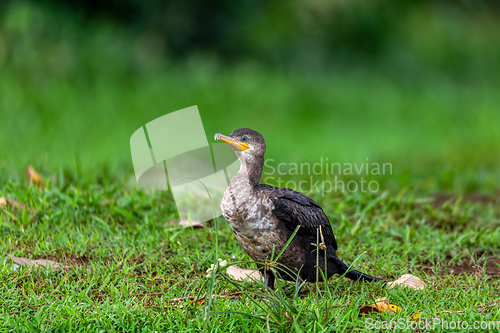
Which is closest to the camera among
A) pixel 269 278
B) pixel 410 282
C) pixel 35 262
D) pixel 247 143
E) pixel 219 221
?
pixel 247 143

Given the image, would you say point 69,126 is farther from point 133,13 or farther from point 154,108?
point 133,13

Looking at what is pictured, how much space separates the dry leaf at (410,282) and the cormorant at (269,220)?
374 millimetres

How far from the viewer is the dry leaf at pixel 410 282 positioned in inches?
136

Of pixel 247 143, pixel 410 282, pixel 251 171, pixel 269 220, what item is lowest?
pixel 410 282

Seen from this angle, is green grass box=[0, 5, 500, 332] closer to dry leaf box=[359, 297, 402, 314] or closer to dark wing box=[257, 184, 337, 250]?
dry leaf box=[359, 297, 402, 314]

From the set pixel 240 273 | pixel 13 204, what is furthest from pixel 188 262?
pixel 13 204

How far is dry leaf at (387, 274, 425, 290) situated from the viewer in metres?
3.45

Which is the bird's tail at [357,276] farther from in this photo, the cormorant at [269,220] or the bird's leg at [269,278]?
the bird's leg at [269,278]

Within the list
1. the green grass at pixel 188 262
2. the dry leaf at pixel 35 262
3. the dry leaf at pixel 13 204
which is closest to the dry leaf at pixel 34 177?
the green grass at pixel 188 262

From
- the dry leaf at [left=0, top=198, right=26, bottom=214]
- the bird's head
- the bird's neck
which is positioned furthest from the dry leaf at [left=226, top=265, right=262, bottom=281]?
the dry leaf at [left=0, top=198, right=26, bottom=214]

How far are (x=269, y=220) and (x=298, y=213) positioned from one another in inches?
6.9

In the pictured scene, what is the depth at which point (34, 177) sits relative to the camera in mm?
4828

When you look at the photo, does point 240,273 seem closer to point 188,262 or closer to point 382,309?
point 188,262

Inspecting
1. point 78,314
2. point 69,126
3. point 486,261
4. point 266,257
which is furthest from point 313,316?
point 69,126
